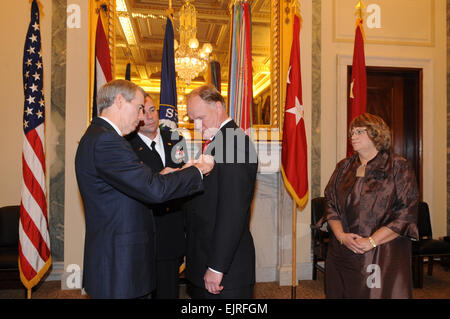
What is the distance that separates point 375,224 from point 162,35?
3.44 meters

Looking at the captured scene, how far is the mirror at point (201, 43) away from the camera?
426 centimetres

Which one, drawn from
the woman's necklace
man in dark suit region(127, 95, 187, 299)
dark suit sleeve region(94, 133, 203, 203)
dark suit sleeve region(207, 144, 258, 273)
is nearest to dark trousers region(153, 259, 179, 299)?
man in dark suit region(127, 95, 187, 299)

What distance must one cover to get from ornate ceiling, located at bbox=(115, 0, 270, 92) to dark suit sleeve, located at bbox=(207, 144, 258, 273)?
2784 mm

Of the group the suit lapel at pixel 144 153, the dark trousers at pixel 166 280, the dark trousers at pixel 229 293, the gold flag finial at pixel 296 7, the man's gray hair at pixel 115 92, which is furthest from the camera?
the gold flag finial at pixel 296 7

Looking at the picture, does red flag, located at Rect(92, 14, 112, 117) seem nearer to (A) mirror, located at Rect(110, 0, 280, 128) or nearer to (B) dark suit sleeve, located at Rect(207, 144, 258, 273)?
(A) mirror, located at Rect(110, 0, 280, 128)

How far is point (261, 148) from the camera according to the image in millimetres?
4105

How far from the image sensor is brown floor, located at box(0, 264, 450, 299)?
12.4ft

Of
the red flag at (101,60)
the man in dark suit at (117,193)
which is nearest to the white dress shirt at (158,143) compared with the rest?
the man in dark suit at (117,193)

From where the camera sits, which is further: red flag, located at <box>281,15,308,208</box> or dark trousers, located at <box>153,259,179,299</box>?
red flag, located at <box>281,15,308,208</box>

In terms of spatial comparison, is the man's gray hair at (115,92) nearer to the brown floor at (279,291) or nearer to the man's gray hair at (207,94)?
the man's gray hair at (207,94)

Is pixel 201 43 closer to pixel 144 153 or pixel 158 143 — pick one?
pixel 158 143

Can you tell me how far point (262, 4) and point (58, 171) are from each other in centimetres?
342

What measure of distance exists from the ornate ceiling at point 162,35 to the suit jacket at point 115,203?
272cm

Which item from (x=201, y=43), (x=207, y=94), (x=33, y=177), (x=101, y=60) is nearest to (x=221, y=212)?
(x=207, y=94)
